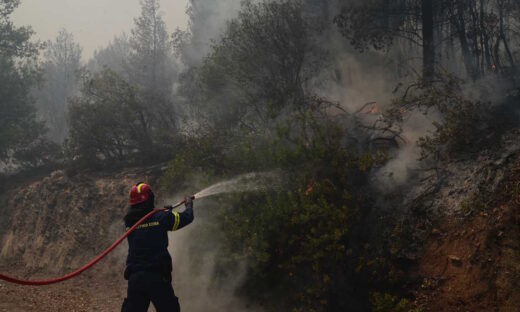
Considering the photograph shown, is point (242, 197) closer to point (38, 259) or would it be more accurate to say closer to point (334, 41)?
point (38, 259)

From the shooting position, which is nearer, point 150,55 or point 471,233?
point 471,233

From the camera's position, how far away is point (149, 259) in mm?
4605

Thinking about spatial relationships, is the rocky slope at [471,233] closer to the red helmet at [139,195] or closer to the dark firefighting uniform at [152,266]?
the dark firefighting uniform at [152,266]

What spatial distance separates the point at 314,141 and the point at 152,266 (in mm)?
3125

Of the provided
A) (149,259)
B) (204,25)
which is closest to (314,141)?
(149,259)

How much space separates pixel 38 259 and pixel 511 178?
38.2ft

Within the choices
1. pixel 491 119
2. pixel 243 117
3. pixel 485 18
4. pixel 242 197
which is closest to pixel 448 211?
pixel 491 119

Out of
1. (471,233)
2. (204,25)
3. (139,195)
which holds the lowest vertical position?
(471,233)

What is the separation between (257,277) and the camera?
245 inches

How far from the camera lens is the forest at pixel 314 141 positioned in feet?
19.0

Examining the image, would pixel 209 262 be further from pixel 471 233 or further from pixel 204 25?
pixel 204 25

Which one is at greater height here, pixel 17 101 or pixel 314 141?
pixel 17 101

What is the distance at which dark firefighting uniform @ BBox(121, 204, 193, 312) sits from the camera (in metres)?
4.50

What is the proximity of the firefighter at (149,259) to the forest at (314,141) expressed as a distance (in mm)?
1629
